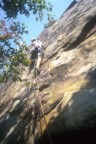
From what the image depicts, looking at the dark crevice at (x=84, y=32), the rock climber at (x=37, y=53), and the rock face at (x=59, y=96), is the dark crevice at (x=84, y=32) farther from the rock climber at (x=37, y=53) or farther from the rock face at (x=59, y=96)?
the rock climber at (x=37, y=53)

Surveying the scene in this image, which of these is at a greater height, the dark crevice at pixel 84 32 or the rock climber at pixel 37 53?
the rock climber at pixel 37 53

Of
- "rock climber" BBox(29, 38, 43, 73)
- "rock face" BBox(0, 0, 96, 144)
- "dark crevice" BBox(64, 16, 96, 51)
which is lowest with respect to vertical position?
"rock face" BBox(0, 0, 96, 144)

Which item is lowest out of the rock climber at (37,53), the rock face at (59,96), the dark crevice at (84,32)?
the rock face at (59,96)

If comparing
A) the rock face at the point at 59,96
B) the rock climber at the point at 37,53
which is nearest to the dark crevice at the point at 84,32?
the rock face at the point at 59,96

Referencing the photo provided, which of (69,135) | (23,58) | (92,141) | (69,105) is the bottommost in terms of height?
(92,141)

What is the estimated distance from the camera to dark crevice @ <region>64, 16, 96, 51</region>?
1249cm

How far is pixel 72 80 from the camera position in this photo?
942cm

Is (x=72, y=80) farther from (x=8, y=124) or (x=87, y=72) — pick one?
(x=8, y=124)

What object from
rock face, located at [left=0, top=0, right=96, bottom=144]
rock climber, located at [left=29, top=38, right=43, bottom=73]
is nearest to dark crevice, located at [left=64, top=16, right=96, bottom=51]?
rock face, located at [left=0, top=0, right=96, bottom=144]

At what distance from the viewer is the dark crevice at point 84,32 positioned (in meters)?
12.5

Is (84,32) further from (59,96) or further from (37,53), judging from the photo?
(59,96)

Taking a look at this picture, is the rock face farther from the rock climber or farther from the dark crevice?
the rock climber

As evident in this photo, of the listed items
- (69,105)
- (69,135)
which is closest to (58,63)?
(69,105)

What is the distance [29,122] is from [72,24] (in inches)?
329
